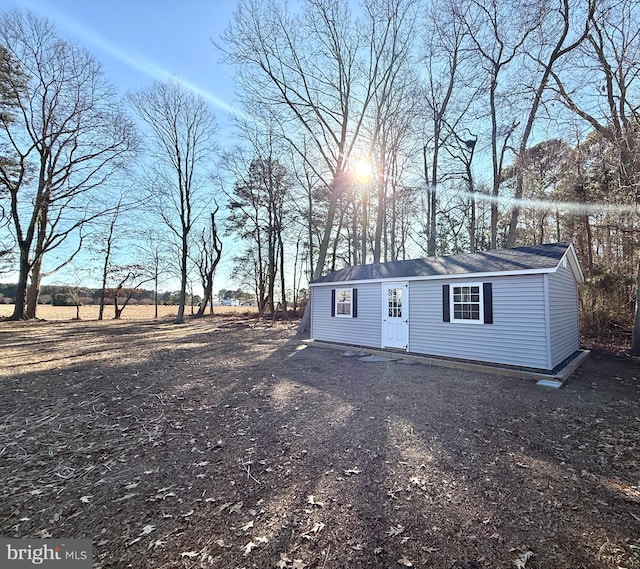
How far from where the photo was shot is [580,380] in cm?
651

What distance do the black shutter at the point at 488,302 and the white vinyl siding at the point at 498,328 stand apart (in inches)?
3.2

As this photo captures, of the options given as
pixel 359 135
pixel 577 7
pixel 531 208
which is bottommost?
pixel 531 208

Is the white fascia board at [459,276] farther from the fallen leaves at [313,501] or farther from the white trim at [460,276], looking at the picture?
the fallen leaves at [313,501]

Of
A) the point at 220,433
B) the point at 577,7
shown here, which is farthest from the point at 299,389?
the point at 577,7

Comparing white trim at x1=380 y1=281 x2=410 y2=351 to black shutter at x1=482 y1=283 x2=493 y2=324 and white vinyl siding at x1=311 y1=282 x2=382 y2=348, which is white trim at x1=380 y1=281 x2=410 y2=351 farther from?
black shutter at x1=482 y1=283 x2=493 y2=324

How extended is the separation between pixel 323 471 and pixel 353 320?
741 centimetres

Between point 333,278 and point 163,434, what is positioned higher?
point 333,278

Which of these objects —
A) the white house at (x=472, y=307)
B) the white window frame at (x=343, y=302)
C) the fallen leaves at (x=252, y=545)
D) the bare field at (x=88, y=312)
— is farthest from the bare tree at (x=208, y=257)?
the fallen leaves at (x=252, y=545)

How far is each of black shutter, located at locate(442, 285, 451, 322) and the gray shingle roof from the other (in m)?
0.46

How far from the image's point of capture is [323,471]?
3.07 metres

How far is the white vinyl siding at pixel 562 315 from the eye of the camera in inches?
280

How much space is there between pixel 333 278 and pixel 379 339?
299 centimetres

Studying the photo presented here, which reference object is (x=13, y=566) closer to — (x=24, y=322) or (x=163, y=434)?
(x=163, y=434)

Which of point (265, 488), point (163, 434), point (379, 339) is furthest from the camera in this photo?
point (379, 339)
